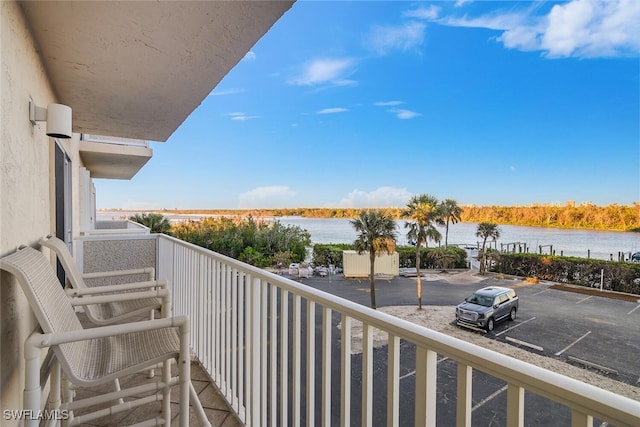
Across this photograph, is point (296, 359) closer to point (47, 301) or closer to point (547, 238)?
point (47, 301)

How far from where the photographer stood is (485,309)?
1316 cm

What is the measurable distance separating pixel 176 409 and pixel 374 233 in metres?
15.4

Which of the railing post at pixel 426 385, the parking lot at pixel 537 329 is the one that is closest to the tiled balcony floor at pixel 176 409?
the railing post at pixel 426 385

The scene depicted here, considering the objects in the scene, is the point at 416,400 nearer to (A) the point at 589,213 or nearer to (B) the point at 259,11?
(B) the point at 259,11

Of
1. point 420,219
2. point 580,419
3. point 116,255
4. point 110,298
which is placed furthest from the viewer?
point 420,219

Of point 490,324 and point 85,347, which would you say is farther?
point 490,324

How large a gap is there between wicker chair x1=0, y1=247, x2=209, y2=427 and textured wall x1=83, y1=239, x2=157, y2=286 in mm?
2894

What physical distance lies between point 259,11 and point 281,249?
60.0 feet

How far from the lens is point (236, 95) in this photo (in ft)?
92.6

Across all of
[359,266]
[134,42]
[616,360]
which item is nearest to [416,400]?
[134,42]

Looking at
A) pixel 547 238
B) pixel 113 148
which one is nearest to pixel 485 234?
pixel 547 238

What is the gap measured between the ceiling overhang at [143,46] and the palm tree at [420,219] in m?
17.9

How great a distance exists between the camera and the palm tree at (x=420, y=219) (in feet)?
62.8

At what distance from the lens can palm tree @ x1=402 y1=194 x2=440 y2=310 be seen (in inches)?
754
